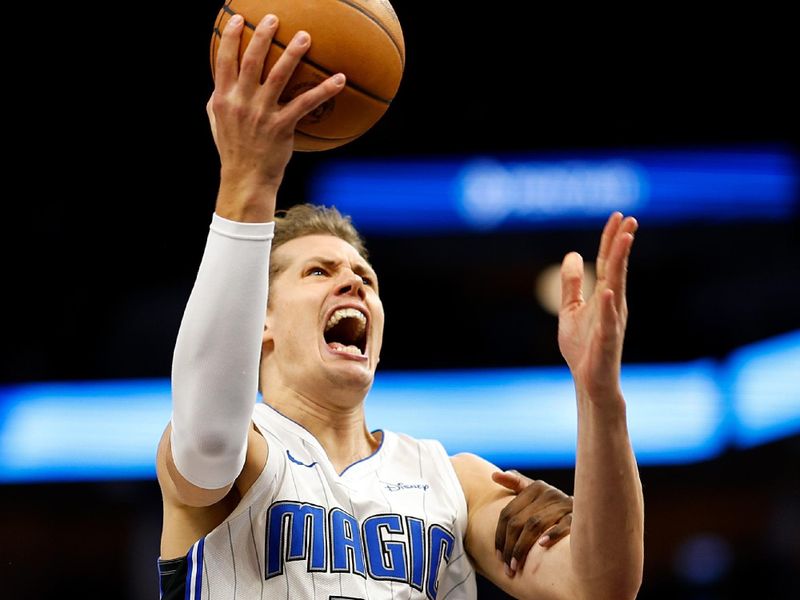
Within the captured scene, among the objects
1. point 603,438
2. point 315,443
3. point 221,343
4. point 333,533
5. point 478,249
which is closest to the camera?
point 221,343

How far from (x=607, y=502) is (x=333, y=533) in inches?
26.4

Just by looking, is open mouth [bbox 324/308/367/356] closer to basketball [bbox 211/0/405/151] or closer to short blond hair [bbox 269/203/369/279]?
short blond hair [bbox 269/203/369/279]

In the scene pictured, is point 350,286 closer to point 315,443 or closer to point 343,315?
point 343,315

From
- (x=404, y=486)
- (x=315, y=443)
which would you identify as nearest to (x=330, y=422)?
(x=315, y=443)

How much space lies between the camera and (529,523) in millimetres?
2672

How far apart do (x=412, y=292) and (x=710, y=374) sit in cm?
259

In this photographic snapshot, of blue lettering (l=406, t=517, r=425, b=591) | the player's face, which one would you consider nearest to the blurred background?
the player's face

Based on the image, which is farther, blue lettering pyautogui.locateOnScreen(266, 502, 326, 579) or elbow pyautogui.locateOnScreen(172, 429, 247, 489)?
blue lettering pyautogui.locateOnScreen(266, 502, 326, 579)

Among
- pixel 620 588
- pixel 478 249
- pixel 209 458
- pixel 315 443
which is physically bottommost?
pixel 620 588

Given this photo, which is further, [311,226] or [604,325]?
[311,226]

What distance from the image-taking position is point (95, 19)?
859cm

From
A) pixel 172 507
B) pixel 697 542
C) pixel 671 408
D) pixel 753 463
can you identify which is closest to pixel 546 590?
pixel 172 507

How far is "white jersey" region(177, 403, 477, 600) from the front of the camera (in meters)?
2.40

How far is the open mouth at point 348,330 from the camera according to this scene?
9.70 ft
